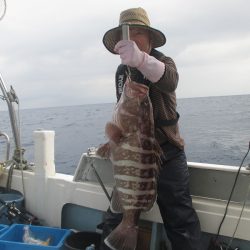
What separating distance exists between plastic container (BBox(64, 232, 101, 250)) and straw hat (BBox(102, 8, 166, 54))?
6.22 ft

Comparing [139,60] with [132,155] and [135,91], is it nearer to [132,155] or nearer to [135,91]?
[135,91]

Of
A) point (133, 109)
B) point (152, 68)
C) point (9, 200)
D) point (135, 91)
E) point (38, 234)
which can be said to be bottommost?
point (38, 234)

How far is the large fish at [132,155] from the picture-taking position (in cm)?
277

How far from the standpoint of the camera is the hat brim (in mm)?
3000

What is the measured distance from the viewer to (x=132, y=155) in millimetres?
2795

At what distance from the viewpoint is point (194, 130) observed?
19.1m

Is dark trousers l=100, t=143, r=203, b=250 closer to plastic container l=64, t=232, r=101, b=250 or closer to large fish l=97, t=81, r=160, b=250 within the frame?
large fish l=97, t=81, r=160, b=250

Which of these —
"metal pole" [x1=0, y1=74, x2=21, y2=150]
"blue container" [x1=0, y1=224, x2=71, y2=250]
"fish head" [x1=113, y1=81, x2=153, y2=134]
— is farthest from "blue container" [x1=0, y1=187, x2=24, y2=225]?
"fish head" [x1=113, y1=81, x2=153, y2=134]

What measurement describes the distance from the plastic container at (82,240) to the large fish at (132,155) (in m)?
1.00

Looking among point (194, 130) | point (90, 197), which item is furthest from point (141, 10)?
point (194, 130)

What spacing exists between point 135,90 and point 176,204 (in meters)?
1.04

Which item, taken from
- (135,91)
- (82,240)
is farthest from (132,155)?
(82,240)

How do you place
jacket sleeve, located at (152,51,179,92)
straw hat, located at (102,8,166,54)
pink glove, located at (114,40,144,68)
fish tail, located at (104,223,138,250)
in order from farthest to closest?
straw hat, located at (102,8,166,54) < fish tail, located at (104,223,138,250) < jacket sleeve, located at (152,51,179,92) < pink glove, located at (114,40,144,68)

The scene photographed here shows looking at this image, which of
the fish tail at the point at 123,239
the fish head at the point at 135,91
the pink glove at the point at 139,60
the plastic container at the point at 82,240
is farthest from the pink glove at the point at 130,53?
the plastic container at the point at 82,240
